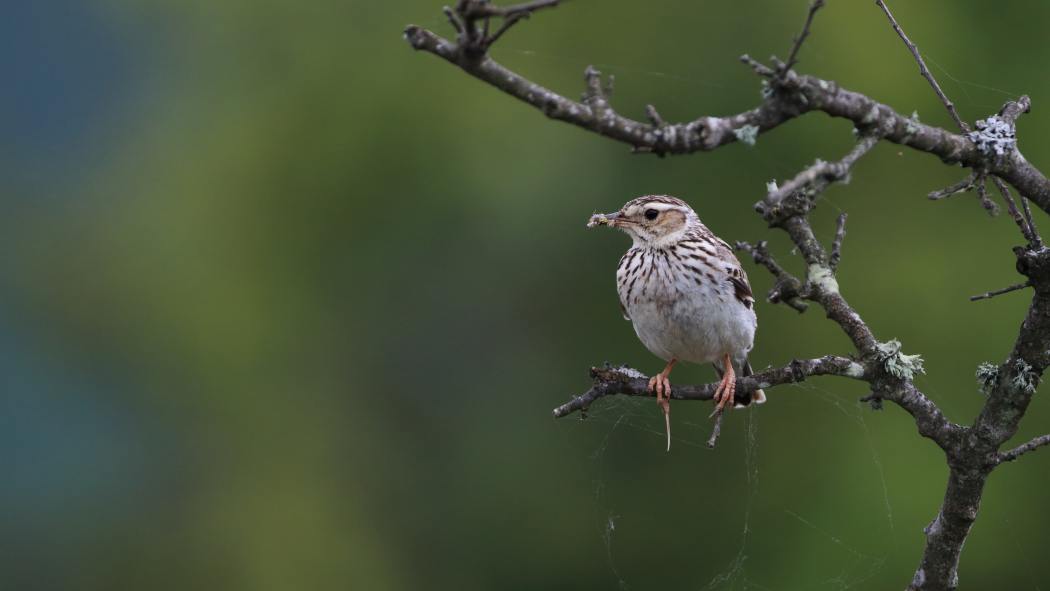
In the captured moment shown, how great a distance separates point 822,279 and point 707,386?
0.84 metres

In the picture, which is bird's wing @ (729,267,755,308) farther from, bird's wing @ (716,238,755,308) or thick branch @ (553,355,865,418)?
thick branch @ (553,355,865,418)

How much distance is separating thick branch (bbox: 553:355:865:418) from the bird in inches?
34.8

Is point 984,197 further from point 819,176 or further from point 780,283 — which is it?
point 819,176

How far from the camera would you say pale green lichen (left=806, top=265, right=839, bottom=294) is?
4633mm

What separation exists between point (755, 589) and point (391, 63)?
8.66 meters

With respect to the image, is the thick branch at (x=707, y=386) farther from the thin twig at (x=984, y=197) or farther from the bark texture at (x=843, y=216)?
the thin twig at (x=984, y=197)

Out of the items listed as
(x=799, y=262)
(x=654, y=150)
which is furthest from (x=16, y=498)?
(x=654, y=150)

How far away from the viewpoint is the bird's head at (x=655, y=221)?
6391mm

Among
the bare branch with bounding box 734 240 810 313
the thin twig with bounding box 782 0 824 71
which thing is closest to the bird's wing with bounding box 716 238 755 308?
the bare branch with bounding box 734 240 810 313

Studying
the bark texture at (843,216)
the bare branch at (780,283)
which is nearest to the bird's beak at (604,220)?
the bark texture at (843,216)

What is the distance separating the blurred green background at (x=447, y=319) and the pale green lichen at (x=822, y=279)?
639 centimetres

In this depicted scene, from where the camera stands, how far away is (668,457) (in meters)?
12.8

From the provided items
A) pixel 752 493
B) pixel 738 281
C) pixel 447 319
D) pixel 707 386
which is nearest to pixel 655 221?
pixel 738 281

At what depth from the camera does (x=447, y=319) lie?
15.8 meters
